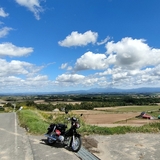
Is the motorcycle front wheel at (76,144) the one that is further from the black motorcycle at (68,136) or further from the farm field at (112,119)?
the farm field at (112,119)

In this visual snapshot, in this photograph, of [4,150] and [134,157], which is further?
[4,150]

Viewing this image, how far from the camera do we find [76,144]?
309 inches

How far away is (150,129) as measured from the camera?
37.3 feet

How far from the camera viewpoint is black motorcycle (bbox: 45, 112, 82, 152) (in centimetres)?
789

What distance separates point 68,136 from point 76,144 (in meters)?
0.59

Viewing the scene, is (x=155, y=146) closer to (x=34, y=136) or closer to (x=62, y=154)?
(x=62, y=154)

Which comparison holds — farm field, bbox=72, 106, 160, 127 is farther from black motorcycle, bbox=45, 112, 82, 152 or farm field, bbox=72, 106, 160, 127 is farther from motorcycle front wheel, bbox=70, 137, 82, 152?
motorcycle front wheel, bbox=70, 137, 82, 152

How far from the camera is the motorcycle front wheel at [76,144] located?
7715mm

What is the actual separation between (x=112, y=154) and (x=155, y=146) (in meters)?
1.94

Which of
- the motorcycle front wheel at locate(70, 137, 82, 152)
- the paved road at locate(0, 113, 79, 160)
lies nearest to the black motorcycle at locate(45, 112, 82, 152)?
the motorcycle front wheel at locate(70, 137, 82, 152)

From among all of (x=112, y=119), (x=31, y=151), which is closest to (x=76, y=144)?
(x=31, y=151)

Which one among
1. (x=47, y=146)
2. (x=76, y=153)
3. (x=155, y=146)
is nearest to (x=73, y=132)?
(x=76, y=153)

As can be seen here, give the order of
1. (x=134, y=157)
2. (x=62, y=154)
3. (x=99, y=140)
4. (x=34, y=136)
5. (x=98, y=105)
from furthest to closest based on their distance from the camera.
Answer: (x=98, y=105) → (x=34, y=136) → (x=99, y=140) → (x=62, y=154) → (x=134, y=157)

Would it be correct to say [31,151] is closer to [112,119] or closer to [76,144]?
[76,144]
